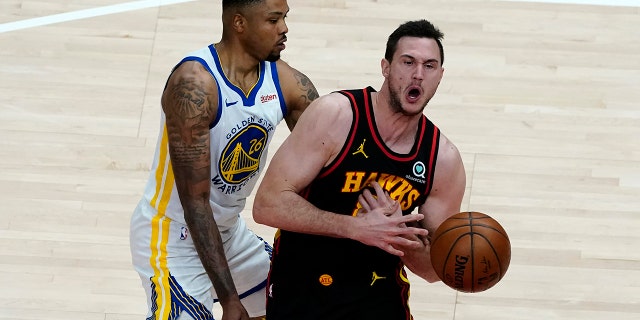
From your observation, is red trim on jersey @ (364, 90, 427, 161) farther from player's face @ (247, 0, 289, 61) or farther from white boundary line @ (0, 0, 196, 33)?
white boundary line @ (0, 0, 196, 33)

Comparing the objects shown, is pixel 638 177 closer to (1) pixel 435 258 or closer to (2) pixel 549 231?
(2) pixel 549 231

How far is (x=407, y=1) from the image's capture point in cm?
879

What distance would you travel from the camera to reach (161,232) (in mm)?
5422

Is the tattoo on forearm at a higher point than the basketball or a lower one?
higher

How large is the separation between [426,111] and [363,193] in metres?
2.92

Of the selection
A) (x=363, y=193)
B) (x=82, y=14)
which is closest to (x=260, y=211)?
(x=363, y=193)

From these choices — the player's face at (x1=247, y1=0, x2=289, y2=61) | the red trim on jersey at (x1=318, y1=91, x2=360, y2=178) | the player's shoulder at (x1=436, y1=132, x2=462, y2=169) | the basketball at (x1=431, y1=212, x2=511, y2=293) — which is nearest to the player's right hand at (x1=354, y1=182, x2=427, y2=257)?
the basketball at (x1=431, y1=212, x2=511, y2=293)

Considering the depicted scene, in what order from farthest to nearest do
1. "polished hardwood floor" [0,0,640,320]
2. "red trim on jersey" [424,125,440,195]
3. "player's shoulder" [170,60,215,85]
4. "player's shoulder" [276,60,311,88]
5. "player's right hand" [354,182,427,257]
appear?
"polished hardwood floor" [0,0,640,320]
"player's shoulder" [276,60,311,88]
"red trim on jersey" [424,125,440,195]
"player's shoulder" [170,60,215,85]
"player's right hand" [354,182,427,257]

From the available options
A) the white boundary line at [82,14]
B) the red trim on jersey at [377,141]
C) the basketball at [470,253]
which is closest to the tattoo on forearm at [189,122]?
the red trim on jersey at [377,141]

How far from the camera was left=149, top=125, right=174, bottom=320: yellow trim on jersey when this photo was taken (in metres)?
5.31

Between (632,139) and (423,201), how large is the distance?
10.2 feet

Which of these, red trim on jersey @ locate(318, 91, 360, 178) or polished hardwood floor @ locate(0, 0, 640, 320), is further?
polished hardwood floor @ locate(0, 0, 640, 320)

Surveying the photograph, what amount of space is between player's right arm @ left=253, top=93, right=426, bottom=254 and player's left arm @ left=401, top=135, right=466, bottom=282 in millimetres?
387

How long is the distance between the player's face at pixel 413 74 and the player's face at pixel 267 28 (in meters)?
0.53
